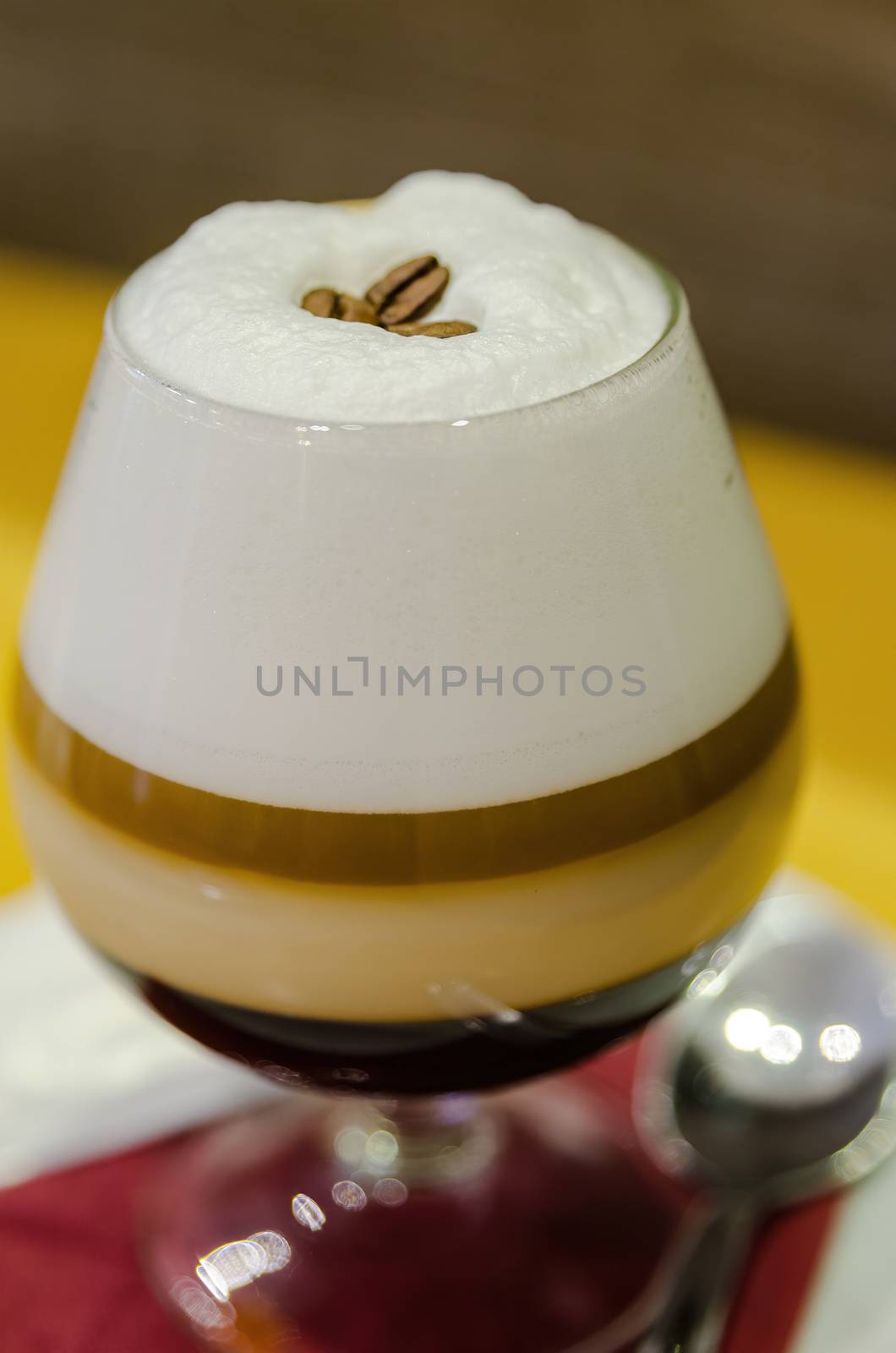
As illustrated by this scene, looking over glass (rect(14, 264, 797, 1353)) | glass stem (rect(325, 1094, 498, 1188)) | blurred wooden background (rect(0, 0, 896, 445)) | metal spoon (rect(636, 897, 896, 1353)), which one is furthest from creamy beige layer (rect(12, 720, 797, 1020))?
blurred wooden background (rect(0, 0, 896, 445))

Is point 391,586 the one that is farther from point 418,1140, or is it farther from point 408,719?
point 418,1140

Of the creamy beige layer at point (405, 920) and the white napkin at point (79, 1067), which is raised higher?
the creamy beige layer at point (405, 920)

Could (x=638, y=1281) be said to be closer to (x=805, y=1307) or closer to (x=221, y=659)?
(x=805, y=1307)

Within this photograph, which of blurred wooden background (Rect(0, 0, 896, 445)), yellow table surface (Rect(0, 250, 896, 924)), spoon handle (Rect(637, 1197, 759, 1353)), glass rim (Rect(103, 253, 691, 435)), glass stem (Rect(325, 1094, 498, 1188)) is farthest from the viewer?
blurred wooden background (Rect(0, 0, 896, 445))

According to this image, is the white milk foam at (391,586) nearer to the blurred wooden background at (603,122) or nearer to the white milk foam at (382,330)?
the white milk foam at (382,330)

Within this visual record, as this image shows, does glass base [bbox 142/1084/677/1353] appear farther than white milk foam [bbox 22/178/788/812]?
Yes

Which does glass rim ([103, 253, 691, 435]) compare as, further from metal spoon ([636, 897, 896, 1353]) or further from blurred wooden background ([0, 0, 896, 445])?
blurred wooden background ([0, 0, 896, 445])

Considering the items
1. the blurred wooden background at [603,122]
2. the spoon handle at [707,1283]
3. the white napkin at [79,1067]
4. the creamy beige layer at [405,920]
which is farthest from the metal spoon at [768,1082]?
the blurred wooden background at [603,122]

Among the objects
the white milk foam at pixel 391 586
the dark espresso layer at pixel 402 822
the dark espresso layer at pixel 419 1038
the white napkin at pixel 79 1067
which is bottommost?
the white napkin at pixel 79 1067

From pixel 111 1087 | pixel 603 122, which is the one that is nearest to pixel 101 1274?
pixel 111 1087
